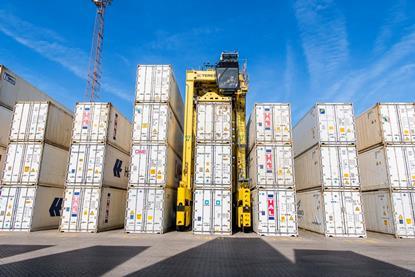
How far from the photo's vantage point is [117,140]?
2267cm

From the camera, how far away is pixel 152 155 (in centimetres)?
2022

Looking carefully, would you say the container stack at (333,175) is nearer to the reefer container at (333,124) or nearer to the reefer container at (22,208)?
the reefer container at (333,124)

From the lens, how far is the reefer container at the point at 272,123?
2055 cm

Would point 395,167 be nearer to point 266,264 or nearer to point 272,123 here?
point 272,123

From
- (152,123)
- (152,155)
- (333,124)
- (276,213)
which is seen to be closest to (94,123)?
(152,123)

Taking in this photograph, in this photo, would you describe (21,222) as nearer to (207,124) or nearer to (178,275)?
(207,124)

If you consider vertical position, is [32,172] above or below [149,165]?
below

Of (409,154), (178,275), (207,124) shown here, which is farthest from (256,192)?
(178,275)

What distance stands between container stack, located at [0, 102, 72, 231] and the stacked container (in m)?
15.2

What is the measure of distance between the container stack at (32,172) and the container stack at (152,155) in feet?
20.7

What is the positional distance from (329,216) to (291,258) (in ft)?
29.6

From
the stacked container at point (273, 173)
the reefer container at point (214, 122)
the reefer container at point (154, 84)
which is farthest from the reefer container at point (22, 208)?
the stacked container at point (273, 173)

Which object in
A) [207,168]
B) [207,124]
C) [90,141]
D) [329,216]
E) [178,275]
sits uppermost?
[207,124]

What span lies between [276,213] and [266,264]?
9704 millimetres
